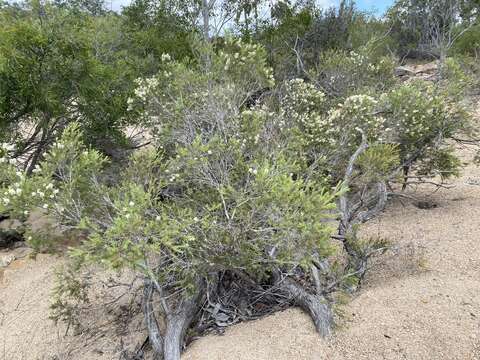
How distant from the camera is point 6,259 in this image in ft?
23.8

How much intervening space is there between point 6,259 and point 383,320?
672cm

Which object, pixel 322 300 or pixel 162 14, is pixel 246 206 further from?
pixel 162 14

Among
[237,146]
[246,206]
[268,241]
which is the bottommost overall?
[268,241]

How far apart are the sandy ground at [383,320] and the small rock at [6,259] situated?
0.80 m

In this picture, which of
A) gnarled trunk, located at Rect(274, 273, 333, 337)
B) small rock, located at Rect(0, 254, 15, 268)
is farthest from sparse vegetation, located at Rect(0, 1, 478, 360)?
small rock, located at Rect(0, 254, 15, 268)

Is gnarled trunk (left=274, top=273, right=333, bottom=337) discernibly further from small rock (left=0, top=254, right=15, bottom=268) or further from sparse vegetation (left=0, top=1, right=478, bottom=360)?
small rock (left=0, top=254, right=15, bottom=268)

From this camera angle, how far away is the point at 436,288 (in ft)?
14.0

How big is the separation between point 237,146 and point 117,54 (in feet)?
20.0

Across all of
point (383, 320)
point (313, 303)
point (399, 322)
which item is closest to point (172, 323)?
point (313, 303)

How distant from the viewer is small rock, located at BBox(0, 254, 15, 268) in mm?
7143

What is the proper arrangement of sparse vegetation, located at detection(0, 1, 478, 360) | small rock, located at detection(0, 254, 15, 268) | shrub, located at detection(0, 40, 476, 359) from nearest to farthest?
1. shrub, located at detection(0, 40, 476, 359)
2. sparse vegetation, located at detection(0, 1, 478, 360)
3. small rock, located at detection(0, 254, 15, 268)

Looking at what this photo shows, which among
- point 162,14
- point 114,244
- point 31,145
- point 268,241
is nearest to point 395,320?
point 268,241

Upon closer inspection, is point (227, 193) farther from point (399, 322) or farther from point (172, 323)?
point (399, 322)

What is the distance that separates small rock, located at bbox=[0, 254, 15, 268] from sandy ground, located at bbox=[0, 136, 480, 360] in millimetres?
797
